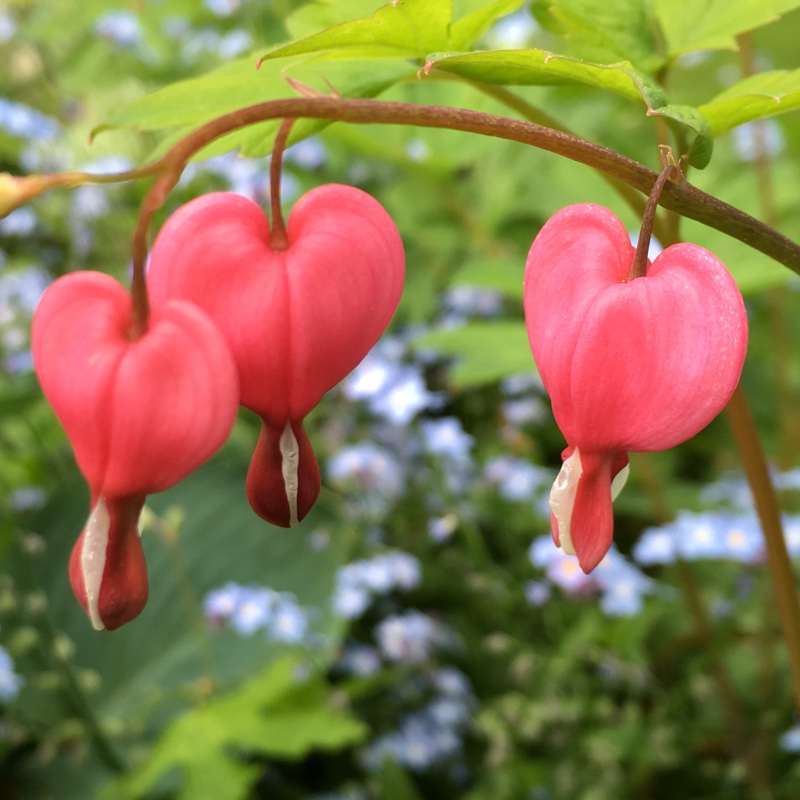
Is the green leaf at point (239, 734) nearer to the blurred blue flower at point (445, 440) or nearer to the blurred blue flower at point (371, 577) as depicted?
the blurred blue flower at point (371, 577)

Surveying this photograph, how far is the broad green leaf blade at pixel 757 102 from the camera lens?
408 millimetres

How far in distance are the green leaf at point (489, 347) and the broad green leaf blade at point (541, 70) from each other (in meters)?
0.60

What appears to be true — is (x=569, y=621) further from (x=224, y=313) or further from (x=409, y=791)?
(x=224, y=313)

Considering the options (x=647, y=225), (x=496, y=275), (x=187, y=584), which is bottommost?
(x=187, y=584)

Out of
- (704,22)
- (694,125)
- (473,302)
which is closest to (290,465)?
(694,125)

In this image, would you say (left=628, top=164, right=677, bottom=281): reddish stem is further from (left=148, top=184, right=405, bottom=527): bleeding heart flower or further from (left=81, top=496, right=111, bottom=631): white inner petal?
(left=81, top=496, right=111, bottom=631): white inner petal

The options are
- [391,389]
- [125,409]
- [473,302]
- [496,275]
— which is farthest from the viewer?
[473,302]

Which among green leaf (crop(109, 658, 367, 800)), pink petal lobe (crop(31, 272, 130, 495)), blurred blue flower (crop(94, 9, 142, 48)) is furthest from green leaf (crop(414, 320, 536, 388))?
blurred blue flower (crop(94, 9, 142, 48))

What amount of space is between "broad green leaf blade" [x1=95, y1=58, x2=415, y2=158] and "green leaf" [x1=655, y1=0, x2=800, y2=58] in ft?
0.52

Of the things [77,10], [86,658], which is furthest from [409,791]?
[77,10]

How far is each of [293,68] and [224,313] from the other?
0.16 meters

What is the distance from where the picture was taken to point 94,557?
0.35 meters

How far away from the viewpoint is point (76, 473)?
5.55 feet

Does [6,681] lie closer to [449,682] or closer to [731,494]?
[449,682]
